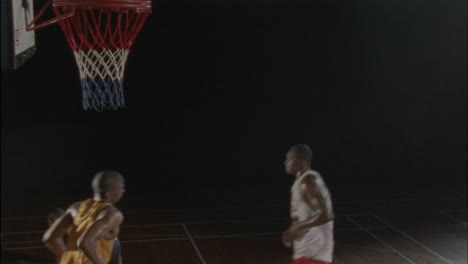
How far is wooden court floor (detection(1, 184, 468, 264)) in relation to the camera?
22.7 feet

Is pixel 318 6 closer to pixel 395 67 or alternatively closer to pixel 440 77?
pixel 395 67

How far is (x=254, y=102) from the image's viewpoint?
33.3 feet

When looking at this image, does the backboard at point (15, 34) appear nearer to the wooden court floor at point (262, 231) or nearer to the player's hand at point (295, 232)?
the player's hand at point (295, 232)

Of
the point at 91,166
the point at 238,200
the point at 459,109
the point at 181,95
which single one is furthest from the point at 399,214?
the point at 91,166

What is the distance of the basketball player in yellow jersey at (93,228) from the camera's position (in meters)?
3.44

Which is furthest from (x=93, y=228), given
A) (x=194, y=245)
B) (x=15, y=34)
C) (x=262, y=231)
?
(x=262, y=231)

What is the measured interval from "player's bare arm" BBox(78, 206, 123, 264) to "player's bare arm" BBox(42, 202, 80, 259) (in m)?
0.24

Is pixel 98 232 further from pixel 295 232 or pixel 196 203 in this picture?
pixel 196 203

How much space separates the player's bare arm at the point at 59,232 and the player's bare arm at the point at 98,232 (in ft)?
0.77

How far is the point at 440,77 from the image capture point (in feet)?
34.9

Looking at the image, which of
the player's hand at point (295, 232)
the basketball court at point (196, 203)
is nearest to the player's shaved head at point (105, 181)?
the basketball court at point (196, 203)

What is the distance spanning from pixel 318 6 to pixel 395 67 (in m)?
1.64

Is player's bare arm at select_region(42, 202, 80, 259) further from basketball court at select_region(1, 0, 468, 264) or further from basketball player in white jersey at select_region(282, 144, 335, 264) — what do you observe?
basketball player in white jersey at select_region(282, 144, 335, 264)

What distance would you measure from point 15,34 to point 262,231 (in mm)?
4364
